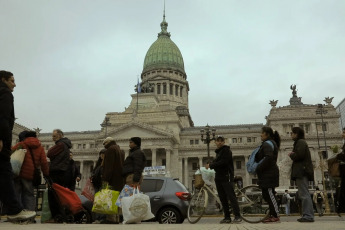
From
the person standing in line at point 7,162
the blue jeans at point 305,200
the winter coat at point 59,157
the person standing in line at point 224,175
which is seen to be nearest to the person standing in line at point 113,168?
the winter coat at point 59,157

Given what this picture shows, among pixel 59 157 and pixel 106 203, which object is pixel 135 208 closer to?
pixel 106 203

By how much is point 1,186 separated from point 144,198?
353 cm

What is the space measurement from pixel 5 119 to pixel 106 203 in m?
3.76

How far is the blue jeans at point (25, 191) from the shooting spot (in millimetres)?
8969

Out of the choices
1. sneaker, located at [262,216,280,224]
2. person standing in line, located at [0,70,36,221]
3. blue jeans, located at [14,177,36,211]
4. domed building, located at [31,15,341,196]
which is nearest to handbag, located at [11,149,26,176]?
blue jeans, located at [14,177,36,211]

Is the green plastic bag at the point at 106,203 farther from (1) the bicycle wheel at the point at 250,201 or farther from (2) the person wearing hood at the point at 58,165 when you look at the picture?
(1) the bicycle wheel at the point at 250,201

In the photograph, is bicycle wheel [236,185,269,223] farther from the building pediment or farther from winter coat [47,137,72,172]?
the building pediment

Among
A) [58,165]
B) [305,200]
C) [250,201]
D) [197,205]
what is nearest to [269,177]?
[305,200]

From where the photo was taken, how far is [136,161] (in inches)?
364

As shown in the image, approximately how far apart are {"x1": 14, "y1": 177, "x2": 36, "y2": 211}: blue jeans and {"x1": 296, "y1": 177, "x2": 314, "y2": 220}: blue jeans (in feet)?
24.3

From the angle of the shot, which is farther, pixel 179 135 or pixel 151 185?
pixel 179 135

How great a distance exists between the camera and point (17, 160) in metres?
8.63

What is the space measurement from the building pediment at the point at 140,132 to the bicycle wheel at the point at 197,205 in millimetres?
46547

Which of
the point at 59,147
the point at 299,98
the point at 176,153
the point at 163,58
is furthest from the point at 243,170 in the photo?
the point at 59,147
